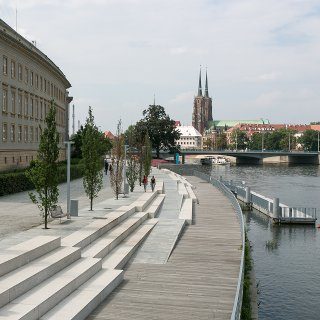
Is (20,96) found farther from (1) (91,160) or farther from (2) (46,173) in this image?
(2) (46,173)

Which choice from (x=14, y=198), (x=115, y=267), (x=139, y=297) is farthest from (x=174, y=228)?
(x=14, y=198)

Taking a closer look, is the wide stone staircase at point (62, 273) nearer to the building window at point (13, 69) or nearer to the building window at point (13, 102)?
the building window at point (13, 102)

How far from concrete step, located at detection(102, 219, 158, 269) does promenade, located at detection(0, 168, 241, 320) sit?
0.11 feet

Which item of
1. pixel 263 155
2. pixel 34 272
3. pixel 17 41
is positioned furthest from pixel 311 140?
pixel 34 272

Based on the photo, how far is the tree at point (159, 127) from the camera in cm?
11088

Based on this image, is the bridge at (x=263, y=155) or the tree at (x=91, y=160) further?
the bridge at (x=263, y=155)

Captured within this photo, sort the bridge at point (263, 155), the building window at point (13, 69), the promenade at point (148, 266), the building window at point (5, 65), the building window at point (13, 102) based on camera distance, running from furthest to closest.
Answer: the bridge at point (263, 155)
the building window at point (13, 102)
the building window at point (13, 69)
the building window at point (5, 65)
the promenade at point (148, 266)

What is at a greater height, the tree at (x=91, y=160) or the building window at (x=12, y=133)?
the building window at (x=12, y=133)

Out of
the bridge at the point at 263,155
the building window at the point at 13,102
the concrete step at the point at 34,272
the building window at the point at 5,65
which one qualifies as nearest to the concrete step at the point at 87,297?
the concrete step at the point at 34,272

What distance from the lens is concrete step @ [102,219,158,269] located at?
15.8m

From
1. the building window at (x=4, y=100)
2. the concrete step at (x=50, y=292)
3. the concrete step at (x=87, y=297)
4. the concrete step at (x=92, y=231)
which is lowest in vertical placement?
the concrete step at (x=87, y=297)

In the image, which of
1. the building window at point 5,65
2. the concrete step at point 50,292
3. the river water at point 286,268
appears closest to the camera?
the concrete step at point 50,292

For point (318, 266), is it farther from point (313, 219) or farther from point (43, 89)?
point (43, 89)

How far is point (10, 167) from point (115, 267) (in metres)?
32.8
